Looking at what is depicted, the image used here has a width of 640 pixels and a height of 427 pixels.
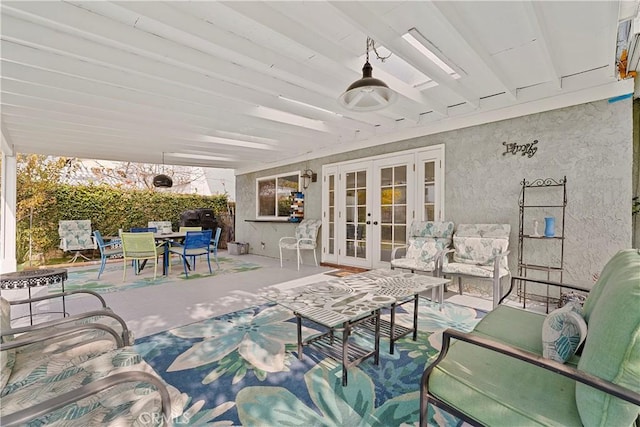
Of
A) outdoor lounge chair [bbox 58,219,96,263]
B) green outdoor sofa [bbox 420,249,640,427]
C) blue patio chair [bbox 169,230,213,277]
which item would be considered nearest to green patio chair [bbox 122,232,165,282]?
blue patio chair [bbox 169,230,213,277]

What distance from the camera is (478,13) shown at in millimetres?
2139

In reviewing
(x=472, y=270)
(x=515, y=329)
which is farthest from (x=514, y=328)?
(x=472, y=270)

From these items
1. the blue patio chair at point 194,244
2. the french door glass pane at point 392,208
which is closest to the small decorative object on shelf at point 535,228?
the french door glass pane at point 392,208

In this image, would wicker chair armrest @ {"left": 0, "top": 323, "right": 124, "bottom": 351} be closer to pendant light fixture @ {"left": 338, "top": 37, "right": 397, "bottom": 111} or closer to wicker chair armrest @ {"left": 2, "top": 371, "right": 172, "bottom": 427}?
wicker chair armrest @ {"left": 2, "top": 371, "right": 172, "bottom": 427}

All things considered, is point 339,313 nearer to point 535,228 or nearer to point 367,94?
point 367,94

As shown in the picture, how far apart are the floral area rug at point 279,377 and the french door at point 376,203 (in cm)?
214

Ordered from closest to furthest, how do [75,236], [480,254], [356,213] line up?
[480,254], [356,213], [75,236]

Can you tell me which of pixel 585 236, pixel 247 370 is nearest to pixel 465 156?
pixel 585 236

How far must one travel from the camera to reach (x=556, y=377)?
1.24 m

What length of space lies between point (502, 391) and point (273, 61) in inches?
110

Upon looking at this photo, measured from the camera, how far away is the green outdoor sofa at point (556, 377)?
36.2 inches

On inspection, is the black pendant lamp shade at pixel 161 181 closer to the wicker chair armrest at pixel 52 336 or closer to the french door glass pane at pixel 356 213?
the french door glass pane at pixel 356 213

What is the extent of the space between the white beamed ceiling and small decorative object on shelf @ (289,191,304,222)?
2.21 meters

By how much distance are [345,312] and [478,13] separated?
2367 millimetres
